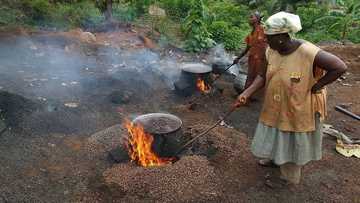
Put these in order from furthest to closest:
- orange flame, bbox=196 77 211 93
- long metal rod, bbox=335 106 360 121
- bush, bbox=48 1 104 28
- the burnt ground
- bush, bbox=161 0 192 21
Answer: bush, bbox=161 0 192 21, bush, bbox=48 1 104 28, orange flame, bbox=196 77 211 93, long metal rod, bbox=335 106 360 121, the burnt ground

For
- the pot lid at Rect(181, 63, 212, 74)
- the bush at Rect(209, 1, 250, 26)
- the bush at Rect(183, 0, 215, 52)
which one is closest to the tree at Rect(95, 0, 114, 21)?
the bush at Rect(183, 0, 215, 52)

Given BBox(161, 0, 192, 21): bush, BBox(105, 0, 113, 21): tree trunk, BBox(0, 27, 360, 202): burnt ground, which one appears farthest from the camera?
BBox(161, 0, 192, 21): bush

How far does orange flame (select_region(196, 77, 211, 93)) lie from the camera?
751 cm

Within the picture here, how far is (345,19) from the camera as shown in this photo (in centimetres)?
1255

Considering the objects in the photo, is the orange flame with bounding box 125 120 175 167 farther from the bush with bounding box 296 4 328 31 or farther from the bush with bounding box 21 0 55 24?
the bush with bounding box 296 4 328 31

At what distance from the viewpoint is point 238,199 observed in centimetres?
451

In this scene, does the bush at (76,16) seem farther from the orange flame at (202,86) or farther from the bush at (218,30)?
the orange flame at (202,86)

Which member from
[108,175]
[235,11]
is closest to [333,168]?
[108,175]

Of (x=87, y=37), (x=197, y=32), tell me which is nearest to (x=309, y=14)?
(x=197, y=32)

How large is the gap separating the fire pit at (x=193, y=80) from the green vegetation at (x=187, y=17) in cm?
321

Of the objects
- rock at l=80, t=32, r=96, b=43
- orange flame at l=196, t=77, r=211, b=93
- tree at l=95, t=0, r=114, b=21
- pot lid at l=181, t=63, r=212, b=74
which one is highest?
tree at l=95, t=0, r=114, b=21

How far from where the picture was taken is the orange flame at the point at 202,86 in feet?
24.6

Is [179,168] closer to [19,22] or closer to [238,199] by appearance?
[238,199]

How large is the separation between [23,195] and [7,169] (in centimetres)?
64
